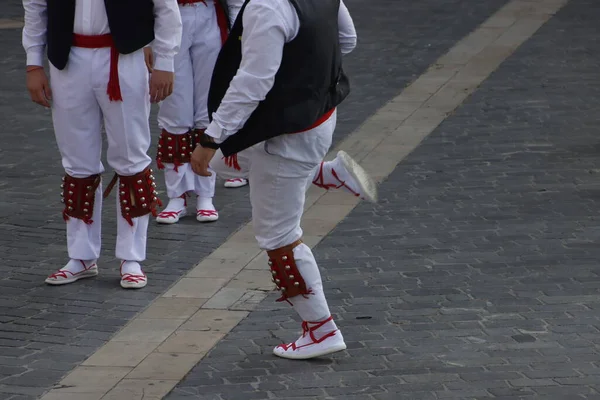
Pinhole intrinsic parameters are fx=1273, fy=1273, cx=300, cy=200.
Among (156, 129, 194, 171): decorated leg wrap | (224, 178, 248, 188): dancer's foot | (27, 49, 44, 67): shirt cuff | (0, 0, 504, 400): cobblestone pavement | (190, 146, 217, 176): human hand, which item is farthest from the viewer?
(224, 178, 248, 188): dancer's foot

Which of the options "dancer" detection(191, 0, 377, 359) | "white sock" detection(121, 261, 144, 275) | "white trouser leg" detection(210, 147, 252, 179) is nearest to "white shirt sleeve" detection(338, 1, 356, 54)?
"dancer" detection(191, 0, 377, 359)

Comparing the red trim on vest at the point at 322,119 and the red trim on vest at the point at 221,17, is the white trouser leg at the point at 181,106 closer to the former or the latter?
the red trim on vest at the point at 221,17

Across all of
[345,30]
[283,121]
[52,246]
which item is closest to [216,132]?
[283,121]

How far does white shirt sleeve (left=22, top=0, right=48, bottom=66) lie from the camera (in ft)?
20.8

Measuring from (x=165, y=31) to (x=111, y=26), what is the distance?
28 centimetres

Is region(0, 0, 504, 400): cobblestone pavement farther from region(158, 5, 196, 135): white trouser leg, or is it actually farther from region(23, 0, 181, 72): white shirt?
region(23, 0, 181, 72): white shirt

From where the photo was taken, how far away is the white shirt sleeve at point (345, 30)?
5656 millimetres

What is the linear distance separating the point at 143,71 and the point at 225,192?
7.29 ft

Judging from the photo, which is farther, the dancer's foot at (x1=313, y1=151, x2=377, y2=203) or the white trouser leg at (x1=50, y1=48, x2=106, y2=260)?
the white trouser leg at (x1=50, y1=48, x2=106, y2=260)

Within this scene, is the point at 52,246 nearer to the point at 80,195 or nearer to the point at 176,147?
the point at 80,195

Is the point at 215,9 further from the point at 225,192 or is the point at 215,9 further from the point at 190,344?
the point at 190,344

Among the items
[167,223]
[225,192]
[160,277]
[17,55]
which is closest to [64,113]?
[160,277]

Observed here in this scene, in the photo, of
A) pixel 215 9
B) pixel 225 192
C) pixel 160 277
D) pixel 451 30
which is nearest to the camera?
pixel 160 277

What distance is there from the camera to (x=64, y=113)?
6.38 m
